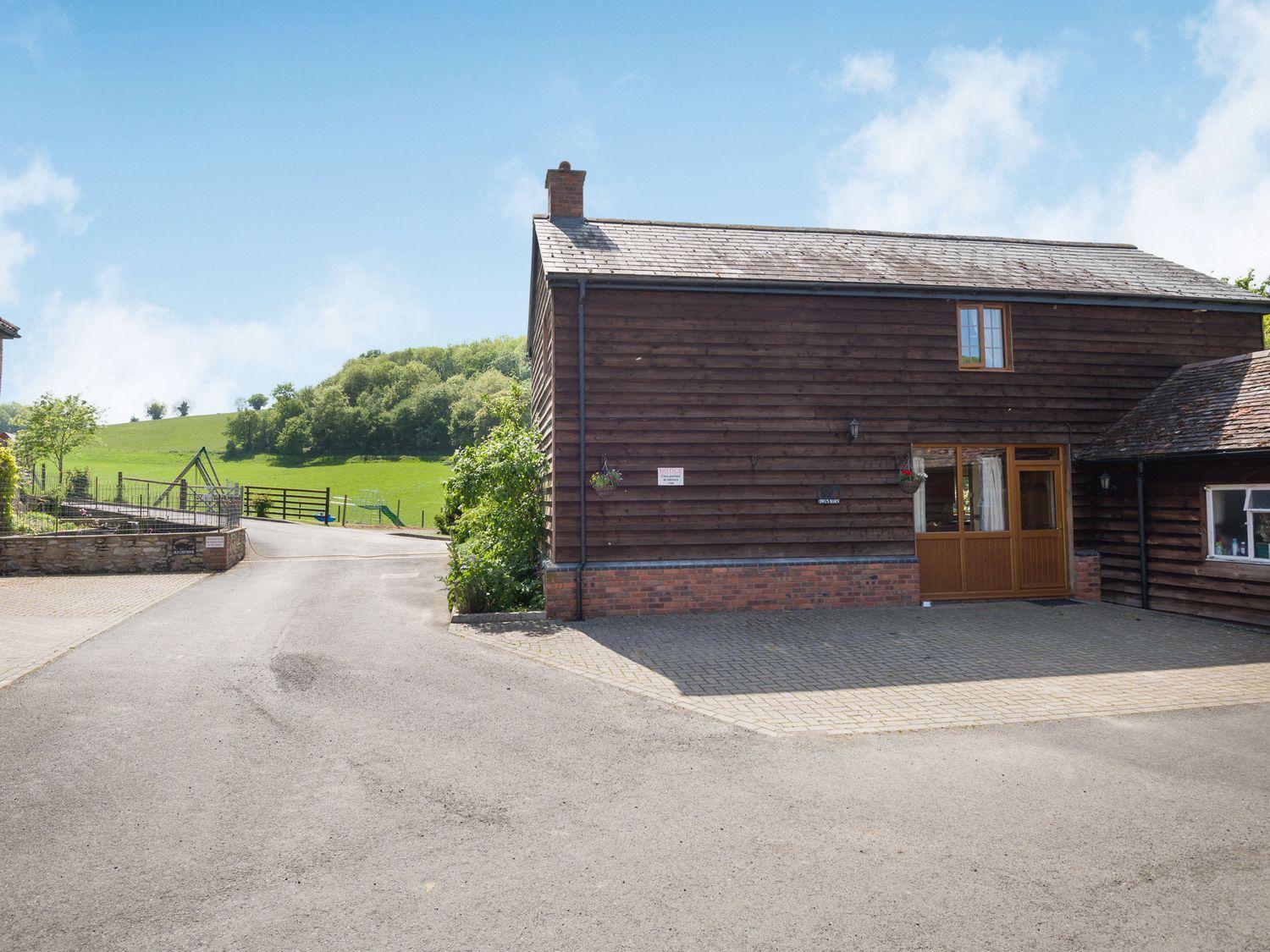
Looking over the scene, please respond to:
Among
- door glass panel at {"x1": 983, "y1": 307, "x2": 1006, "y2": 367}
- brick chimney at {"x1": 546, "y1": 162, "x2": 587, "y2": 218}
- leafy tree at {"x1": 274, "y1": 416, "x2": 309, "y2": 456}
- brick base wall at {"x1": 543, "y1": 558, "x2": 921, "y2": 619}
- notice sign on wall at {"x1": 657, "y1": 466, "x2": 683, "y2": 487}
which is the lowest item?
brick base wall at {"x1": 543, "y1": 558, "x2": 921, "y2": 619}

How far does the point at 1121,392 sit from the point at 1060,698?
7790 mm

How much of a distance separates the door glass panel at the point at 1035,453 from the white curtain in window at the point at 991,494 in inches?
15.9

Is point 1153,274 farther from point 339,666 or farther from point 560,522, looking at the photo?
point 339,666

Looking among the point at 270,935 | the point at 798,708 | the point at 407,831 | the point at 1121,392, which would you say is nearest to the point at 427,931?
the point at 270,935

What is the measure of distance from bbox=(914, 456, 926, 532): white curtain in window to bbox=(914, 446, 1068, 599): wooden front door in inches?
0.5

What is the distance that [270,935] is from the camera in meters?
3.12

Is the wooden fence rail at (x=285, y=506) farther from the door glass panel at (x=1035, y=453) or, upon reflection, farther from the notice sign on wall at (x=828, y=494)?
the door glass panel at (x=1035, y=453)

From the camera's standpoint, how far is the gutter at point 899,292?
10641mm

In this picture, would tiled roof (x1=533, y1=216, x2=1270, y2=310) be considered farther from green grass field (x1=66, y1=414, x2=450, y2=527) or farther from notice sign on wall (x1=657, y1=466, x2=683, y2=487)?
green grass field (x1=66, y1=414, x2=450, y2=527)

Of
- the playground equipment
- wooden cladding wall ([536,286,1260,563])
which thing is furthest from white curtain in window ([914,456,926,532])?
the playground equipment

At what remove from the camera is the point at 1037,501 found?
1206cm

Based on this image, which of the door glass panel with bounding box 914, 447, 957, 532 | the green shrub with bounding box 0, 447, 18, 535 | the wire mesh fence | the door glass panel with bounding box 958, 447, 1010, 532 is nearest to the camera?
the door glass panel with bounding box 914, 447, 957, 532

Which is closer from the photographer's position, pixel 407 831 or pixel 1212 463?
pixel 407 831

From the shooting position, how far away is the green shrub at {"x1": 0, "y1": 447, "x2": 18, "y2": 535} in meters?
15.3
